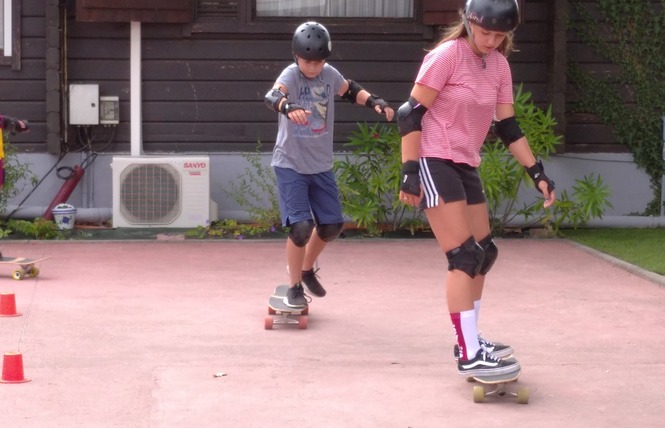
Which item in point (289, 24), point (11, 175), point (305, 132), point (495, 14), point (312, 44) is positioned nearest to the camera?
point (495, 14)

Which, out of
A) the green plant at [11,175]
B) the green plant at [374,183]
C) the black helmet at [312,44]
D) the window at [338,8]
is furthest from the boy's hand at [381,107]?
the window at [338,8]

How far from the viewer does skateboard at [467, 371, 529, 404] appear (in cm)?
562

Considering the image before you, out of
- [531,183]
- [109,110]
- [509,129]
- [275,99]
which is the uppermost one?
[275,99]

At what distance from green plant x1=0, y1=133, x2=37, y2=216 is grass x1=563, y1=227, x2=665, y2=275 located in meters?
5.43

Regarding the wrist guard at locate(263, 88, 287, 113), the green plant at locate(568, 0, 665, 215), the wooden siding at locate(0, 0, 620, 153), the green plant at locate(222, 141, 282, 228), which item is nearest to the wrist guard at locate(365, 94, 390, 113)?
the wrist guard at locate(263, 88, 287, 113)

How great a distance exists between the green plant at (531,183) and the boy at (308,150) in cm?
386

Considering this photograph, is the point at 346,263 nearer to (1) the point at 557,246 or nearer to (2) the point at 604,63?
(1) the point at 557,246

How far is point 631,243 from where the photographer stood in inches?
442

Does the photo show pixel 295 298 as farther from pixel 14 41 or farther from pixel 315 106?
pixel 14 41

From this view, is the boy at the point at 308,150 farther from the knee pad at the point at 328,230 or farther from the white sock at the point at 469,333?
the white sock at the point at 469,333

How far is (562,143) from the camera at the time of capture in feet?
39.9

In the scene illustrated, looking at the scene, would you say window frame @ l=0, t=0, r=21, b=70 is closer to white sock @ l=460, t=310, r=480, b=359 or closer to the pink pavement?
the pink pavement

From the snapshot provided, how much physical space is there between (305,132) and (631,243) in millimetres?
4926

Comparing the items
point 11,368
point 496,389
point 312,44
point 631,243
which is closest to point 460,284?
point 496,389
